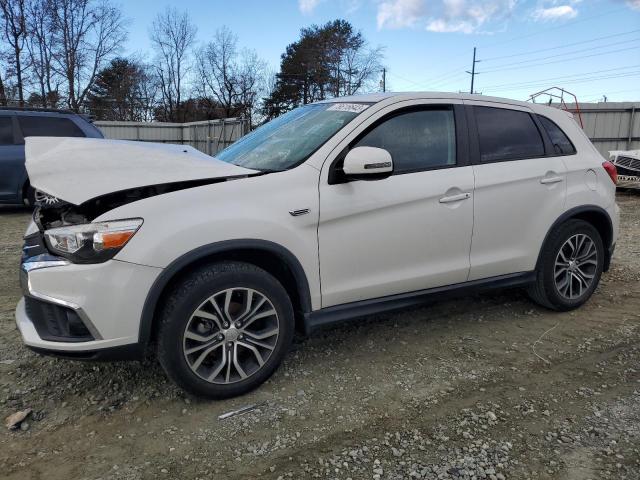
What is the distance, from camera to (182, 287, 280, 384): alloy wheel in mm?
2814

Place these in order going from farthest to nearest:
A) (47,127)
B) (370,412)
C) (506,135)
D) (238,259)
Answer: (47,127) → (506,135) → (238,259) → (370,412)

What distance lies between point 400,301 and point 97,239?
1.93 meters

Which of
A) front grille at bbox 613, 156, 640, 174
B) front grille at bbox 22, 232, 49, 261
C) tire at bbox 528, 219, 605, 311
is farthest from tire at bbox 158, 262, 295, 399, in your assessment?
front grille at bbox 613, 156, 640, 174

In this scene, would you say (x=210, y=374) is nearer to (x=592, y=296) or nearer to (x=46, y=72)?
(x=592, y=296)

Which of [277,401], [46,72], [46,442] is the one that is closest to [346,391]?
[277,401]

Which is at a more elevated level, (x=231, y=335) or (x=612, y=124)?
(x=612, y=124)

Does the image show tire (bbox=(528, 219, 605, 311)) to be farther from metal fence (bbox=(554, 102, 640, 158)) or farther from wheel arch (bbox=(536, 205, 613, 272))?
metal fence (bbox=(554, 102, 640, 158))

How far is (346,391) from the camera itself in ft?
10.2

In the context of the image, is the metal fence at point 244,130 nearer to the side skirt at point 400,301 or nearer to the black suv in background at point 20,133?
the black suv in background at point 20,133

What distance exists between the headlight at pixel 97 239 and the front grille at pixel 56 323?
294 mm

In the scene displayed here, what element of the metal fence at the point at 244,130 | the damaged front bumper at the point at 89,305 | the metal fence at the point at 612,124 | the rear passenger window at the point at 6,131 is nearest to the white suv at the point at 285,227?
the damaged front bumper at the point at 89,305

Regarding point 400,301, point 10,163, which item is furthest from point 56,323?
point 10,163

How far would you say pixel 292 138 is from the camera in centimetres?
355

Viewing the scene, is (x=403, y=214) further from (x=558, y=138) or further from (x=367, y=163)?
(x=558, y=138)
